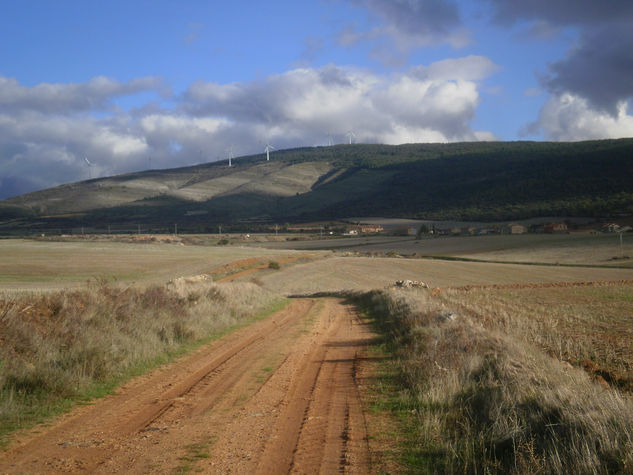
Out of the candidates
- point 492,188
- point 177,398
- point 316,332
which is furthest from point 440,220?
point 177,398

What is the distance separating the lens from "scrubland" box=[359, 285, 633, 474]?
5.50m

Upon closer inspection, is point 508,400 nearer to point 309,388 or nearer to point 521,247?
point 309,388

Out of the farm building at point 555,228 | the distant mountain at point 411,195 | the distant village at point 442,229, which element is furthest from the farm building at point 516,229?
the distant mountain at point 411,195

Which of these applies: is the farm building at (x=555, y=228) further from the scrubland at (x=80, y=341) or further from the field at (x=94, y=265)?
the scrubland at (x=80, y=341)

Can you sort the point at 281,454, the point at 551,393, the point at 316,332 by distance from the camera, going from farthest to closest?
1. the point at 316,332
2. the point at 551,393
3. the point at 281,454

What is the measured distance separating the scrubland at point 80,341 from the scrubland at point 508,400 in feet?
17.0

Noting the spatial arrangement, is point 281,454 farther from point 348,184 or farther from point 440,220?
point 348,184

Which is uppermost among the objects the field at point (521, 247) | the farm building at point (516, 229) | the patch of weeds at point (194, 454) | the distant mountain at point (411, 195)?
the distant mountain at point (411, 195)

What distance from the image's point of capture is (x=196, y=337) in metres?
15.0

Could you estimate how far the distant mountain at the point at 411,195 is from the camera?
383ft

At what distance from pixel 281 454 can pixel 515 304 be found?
19.9m

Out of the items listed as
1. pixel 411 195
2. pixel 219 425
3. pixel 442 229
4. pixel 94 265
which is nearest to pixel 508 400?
pixel 219 425

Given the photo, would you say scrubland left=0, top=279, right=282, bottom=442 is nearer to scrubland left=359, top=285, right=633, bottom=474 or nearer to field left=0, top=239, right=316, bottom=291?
scrubland left=359, top=285, right=633, bottom=474

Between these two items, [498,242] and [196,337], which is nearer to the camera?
[196,337]
